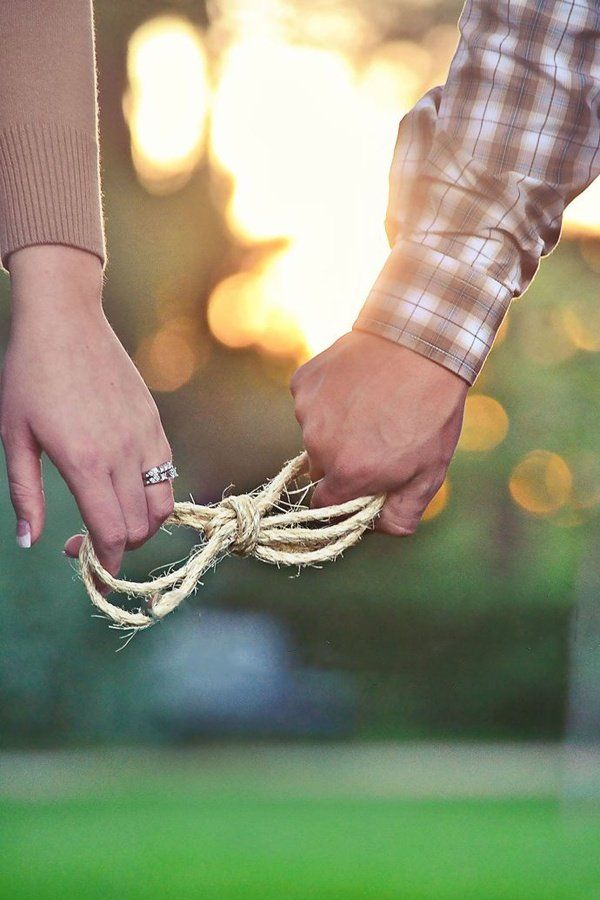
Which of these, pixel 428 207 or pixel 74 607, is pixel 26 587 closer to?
pixel 74 607

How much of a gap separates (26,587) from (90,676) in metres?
0.27

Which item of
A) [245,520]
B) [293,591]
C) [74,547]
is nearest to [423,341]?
[245,520]

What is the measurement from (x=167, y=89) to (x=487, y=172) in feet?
3.85

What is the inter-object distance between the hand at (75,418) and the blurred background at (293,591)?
3.14 feet

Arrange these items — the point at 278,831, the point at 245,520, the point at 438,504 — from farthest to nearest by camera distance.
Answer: the point at 438,504 → the point at 278,831 → the point at 245,520

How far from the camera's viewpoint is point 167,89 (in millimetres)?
1662

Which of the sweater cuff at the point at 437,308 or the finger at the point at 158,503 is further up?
the sweater cuff at the point at 437,308

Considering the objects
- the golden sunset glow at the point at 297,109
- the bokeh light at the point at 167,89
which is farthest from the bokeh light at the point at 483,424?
the bokeh light at the point at 167,89

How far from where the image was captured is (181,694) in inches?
85.0

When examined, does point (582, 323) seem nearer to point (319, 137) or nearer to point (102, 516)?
point (319, 137)

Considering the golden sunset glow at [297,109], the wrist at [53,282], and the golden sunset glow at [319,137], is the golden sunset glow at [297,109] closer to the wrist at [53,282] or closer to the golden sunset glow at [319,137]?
the golden sunset glow at [319,137]

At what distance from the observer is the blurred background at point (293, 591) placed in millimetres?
1628

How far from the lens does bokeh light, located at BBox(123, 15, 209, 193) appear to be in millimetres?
1618

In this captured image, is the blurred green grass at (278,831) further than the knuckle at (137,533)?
Yes
